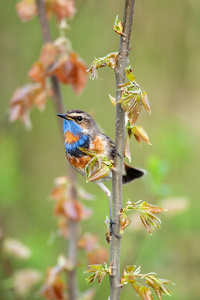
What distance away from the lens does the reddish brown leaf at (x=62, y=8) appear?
102 inches

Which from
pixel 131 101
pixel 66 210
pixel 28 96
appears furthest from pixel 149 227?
pixel 28 96

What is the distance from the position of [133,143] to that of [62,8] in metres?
2.44

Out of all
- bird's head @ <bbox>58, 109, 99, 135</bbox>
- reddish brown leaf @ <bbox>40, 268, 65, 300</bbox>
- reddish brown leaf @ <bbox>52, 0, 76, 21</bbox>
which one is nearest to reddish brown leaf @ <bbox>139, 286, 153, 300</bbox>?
bird's head @ <bbox>58, 109, 99, 135</bbox>

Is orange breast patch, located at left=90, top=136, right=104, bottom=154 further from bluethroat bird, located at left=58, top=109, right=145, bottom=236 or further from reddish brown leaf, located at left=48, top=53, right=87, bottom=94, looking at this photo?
reddish brown leaf, located at left=48, top=53, right=87, bottom=94

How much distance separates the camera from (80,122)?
231 cm

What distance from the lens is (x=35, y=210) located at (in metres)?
4.45

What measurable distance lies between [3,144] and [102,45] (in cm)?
180

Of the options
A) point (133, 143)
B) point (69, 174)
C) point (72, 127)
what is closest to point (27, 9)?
point (72, 127)

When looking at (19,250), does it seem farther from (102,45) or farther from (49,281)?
(102,45)

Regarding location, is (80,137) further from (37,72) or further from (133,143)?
(133,143)

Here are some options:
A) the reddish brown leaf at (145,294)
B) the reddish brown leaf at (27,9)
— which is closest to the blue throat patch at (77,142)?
the reddish brown leaf at (27,9)

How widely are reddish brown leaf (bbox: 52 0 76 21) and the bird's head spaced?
0.62 m

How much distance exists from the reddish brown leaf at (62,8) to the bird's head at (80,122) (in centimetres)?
62

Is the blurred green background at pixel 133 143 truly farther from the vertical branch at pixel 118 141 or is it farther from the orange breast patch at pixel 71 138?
the vertical branch at pixel 118 141
